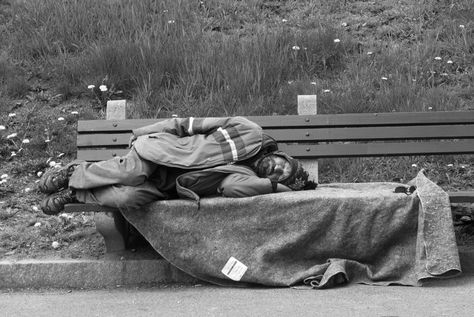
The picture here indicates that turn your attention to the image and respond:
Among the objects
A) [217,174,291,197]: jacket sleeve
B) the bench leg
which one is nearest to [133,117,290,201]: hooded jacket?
[217,174,291,197]: jacket sleeve

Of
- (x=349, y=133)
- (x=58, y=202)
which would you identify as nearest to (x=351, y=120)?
(x=349, y=133)

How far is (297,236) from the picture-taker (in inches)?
170

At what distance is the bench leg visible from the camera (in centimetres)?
472

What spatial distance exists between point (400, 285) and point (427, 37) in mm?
3302

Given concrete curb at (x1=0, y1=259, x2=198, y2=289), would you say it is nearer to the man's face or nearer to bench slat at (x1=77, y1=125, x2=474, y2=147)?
the man's face

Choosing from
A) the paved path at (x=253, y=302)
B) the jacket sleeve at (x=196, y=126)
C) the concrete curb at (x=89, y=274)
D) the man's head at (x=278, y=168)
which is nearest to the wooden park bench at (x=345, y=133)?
the jacket sleeve at (x=196, y=126)

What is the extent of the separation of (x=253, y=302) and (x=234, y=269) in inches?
11.9

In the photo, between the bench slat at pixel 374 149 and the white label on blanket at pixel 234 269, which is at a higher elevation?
the bench slat at pixel 374 149

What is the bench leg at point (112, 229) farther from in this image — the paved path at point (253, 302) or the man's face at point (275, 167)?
the man's face at point (275, 167)

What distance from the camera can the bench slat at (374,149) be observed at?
517cm

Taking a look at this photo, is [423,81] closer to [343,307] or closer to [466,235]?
[466,235]

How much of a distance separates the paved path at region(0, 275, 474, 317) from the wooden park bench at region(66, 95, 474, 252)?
3.39ft

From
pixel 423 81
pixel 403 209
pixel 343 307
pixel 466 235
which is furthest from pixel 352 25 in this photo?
pixel 343 307

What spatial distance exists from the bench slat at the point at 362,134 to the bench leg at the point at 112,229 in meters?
0.62
